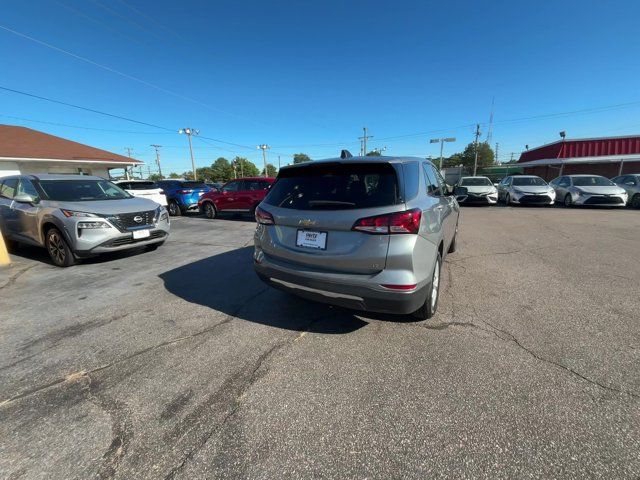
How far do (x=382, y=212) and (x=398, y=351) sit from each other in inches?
49.1

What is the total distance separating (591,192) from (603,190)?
0.48 m

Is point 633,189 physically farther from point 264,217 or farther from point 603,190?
point 264,217

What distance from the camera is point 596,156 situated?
83.7ft

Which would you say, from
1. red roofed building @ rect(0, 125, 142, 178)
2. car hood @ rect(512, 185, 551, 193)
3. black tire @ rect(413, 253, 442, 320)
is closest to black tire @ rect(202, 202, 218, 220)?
black tire @ rect(413, 253, 442, 320)

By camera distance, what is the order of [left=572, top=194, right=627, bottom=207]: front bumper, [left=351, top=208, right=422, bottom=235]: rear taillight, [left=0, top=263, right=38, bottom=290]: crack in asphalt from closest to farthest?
[left=351, top=208, right=422, bottom=235]: rear taillight
[left=0, top=263, right=38, bottom=290]: crack in asphalt
[left=572, top=194, right=627, bottom=207]: front bumper

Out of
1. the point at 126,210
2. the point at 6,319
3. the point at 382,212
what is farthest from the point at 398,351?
the point at 126,210

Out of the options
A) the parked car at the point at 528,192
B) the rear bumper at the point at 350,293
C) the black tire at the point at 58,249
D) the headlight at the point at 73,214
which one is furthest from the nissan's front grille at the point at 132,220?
the parked car at the point at 528,192

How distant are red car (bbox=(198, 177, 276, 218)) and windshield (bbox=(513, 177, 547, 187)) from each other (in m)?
12.0

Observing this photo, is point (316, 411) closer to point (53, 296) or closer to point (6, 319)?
point (6, 319)

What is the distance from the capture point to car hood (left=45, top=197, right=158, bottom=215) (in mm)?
5270

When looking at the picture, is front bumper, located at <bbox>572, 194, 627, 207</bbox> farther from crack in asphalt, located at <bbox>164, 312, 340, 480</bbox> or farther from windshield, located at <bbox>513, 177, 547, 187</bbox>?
crack in asphalt, located at <bbox>164, 312, 340, 480</bbox>

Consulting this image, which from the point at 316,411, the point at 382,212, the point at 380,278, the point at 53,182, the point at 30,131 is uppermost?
the point at 30,131

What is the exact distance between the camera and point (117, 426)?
76.9 inches

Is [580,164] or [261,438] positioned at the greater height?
[580,164]
